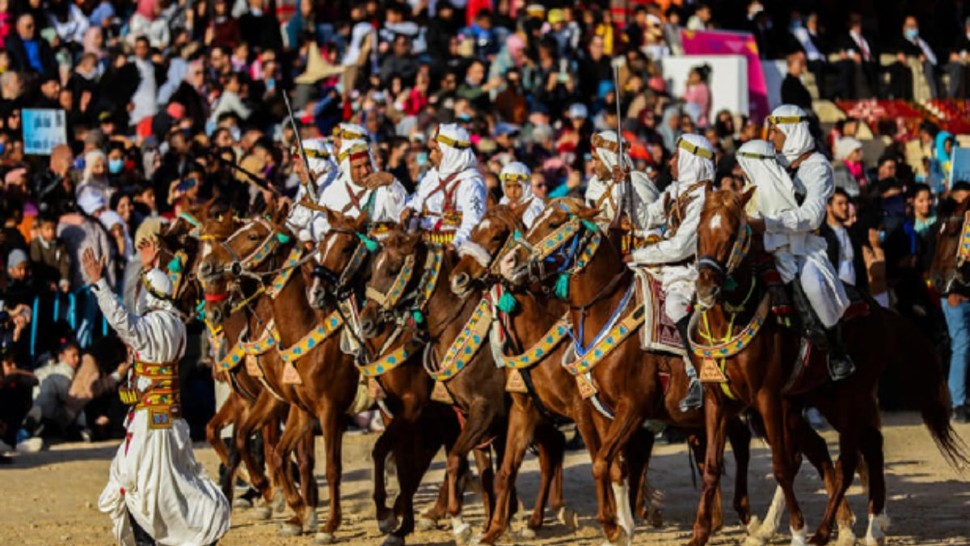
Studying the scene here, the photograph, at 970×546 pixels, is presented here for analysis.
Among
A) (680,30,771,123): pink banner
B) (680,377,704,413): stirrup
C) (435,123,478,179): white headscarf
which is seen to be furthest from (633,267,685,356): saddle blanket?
(680,30,771,123): pink banner

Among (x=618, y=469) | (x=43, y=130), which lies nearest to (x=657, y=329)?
(x=618, y=469)

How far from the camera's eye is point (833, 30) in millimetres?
36031

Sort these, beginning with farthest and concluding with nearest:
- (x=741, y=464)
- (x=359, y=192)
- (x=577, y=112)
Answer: (x=577, y=112), (x=359, y=192), (x=741, y=464)

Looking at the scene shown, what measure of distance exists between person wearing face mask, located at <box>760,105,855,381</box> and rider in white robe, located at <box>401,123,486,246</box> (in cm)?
286

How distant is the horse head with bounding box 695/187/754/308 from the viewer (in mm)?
14148

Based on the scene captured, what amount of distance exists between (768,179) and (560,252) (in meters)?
1.70

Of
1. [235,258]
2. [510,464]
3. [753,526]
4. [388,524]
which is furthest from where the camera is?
[235,258]

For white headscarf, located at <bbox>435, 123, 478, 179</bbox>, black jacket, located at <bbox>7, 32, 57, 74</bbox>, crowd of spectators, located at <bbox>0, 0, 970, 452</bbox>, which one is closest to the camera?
white headscarf, located at <bbox>435, 123, 478, 179</bbox>

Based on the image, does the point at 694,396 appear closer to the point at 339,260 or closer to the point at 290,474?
the point at 339,260

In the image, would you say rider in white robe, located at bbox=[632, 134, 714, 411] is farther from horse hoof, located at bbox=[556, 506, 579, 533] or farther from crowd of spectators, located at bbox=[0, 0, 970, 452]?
crowd of spectators, located at bbox=[0, 0, 970, 452]

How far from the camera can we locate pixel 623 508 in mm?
15172

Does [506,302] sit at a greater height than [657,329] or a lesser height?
greater

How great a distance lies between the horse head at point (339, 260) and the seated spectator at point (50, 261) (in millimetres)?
6074

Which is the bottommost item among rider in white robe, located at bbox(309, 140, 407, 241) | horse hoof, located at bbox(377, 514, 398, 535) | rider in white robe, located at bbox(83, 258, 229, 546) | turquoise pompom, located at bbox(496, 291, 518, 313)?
horse hoof, located at bbox(377, 514, 398, 535)
